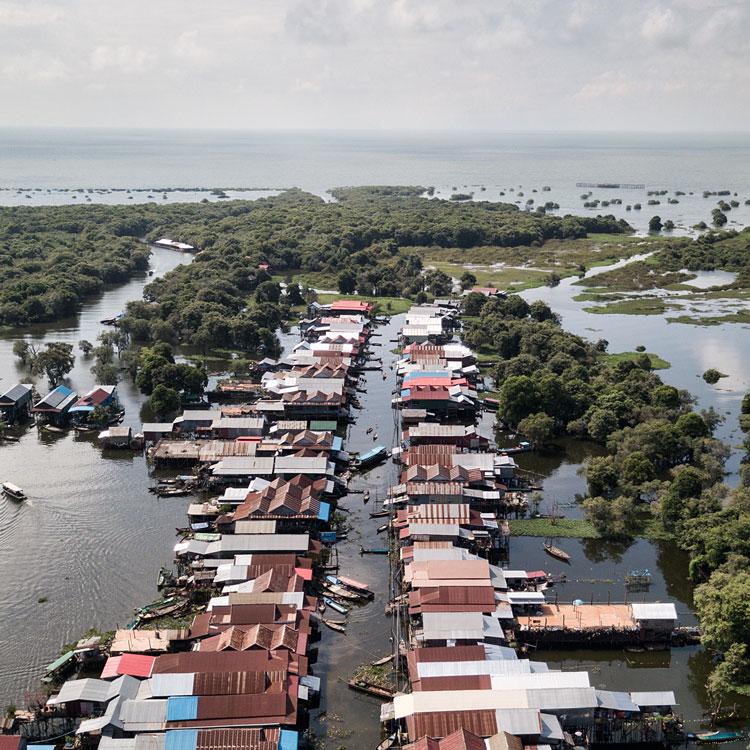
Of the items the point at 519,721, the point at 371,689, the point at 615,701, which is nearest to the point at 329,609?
the point at 371,689

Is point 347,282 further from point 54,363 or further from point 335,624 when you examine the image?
point 335,624

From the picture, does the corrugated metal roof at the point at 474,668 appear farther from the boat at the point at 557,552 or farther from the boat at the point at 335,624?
the boat at the point at 557,552

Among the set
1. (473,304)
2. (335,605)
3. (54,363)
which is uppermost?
(473,304)

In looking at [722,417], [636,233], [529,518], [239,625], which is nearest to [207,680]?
[239,625]

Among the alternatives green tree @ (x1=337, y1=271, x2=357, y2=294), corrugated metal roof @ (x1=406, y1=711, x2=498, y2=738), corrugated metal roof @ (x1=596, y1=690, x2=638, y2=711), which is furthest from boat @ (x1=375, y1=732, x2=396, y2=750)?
green tree @ (x1=337, y1=271, x2=357, y2=294)

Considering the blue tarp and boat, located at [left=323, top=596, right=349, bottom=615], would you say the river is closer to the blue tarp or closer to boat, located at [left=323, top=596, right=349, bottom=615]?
boat, located at [left=323, top=596, right=349, bottom=615]
